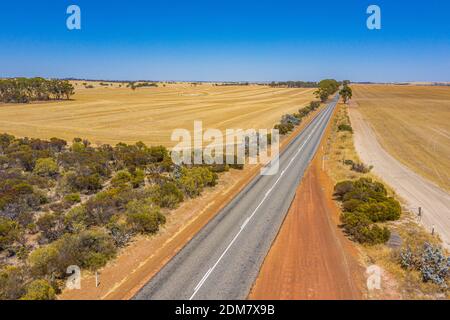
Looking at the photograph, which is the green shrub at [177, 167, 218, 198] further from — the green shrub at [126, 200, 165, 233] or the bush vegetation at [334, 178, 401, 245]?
the bush vegetation at [334, 178, 401, 245]

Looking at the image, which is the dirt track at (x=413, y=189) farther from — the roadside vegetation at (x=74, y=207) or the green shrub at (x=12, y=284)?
the green shrub at (x=12, y=284)

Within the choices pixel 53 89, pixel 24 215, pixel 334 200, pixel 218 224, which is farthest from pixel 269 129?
pixel 53 89

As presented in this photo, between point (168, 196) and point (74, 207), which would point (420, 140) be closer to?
point (168, 196)

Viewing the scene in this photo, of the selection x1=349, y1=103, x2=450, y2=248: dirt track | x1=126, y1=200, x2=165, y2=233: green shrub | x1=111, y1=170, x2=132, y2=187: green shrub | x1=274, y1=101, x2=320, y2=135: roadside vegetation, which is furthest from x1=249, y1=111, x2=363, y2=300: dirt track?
x1=274, y1=101, x2=320, y2=135: roadside vegetation

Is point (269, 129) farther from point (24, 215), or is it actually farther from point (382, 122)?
point (24, 215)

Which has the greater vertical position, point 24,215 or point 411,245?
point 24,215
